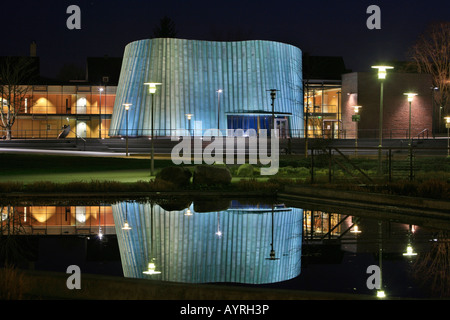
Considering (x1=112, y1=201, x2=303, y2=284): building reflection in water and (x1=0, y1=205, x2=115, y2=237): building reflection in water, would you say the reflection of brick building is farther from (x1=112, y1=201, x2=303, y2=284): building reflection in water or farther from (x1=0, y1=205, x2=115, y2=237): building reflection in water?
(x1=0, y1=205, x2=115, y2=237): building reflection in water

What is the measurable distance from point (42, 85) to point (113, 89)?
830 centimetres

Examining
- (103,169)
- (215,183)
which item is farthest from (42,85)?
(215,183)

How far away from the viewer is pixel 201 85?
5416 cm

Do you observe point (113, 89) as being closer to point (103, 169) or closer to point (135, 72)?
point (135, 72)

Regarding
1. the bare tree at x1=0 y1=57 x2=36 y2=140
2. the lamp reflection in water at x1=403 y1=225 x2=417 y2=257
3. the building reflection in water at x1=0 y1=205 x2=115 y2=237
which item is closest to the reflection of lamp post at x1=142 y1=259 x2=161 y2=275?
the building reflection in water at x1=0 y1=205 x2=115 y2=237

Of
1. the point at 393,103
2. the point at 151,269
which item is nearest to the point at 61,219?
the point at 151,269

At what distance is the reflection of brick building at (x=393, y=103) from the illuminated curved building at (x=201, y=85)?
6784mm

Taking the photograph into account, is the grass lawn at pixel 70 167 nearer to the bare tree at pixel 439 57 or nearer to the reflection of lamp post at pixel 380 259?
the reflection of lamp post at pixel 380 259

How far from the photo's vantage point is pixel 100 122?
71125 mm

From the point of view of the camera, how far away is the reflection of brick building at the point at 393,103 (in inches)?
2211

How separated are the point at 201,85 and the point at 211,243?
44.5 metres

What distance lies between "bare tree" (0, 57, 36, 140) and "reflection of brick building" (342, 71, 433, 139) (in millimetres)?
34651

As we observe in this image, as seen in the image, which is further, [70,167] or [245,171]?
[70,167]

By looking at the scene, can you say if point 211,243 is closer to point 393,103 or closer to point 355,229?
point 355,229
